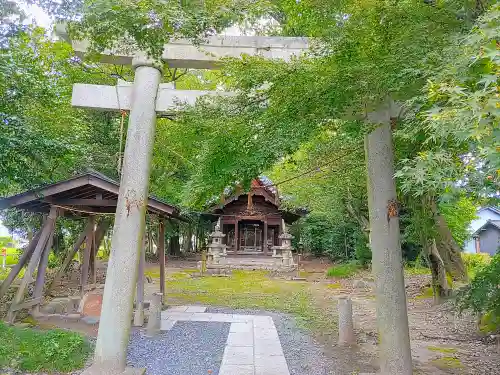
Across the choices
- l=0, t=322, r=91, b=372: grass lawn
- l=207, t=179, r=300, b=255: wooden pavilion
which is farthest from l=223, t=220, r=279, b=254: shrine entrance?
l=0, t=322, r=91, b=372: grass lawn

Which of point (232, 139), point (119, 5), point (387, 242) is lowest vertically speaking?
point (387, 242)

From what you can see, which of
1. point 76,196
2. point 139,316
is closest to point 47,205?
point 76,196

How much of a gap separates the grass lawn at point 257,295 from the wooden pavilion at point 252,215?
497cm

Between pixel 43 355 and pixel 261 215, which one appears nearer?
pixel 43 355

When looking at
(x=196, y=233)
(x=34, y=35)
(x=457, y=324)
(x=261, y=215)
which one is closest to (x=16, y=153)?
(x=34, y=35)

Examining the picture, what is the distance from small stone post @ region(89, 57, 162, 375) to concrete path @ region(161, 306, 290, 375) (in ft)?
5.26

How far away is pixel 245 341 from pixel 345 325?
1830 mm

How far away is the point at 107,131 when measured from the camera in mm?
11625

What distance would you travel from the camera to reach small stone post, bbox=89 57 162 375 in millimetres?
3877

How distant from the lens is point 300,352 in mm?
5645

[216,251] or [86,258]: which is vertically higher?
[216,251]

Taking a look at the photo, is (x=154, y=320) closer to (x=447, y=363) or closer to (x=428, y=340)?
(x=447, y=363)

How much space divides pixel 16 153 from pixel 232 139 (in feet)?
12.9

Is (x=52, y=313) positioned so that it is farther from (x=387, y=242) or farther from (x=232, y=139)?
(x=387, y=242)
